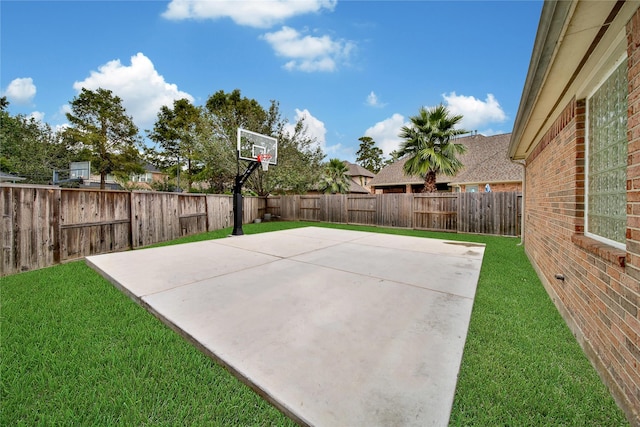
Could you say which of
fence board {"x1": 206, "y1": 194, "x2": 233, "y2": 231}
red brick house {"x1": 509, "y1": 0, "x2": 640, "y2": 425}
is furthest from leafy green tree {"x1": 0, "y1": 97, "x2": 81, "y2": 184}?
red brick house {"x1": 509, "y1": 0, "x2": 640, "y2": 425}

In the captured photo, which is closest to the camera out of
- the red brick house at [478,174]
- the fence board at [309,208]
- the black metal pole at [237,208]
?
the black metal pole at [237,208]

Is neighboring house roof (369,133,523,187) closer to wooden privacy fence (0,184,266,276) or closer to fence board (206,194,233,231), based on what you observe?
fence board (206,194,233,231)

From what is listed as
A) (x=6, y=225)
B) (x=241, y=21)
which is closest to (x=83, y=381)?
(x=6, y=225)

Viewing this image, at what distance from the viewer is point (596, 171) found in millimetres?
2260

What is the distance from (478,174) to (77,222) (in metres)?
18.6

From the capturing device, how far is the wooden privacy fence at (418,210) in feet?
29.4

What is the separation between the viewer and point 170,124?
89.2ft

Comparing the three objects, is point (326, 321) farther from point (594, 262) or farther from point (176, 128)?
point (176, 128)

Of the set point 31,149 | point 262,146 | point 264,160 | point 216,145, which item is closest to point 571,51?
point 264,160

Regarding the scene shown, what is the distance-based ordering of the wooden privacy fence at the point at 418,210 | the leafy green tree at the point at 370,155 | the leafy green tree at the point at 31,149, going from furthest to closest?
the leafy green tree at the point at 370,155
the leafy green tree at the point at 31,149
the wooden privacy fence at the point at 418,210

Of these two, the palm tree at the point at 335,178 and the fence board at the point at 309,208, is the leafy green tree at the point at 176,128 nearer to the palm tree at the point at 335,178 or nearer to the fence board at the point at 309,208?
the palm tree at the point at 335,178

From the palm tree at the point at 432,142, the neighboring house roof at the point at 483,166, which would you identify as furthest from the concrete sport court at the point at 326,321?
the neighboring house roof at the point at 483,166

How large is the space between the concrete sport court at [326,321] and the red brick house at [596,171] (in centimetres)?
86

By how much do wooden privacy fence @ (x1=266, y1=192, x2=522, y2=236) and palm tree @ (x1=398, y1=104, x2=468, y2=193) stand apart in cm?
251
